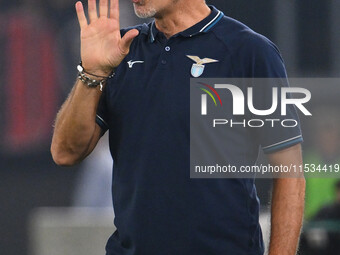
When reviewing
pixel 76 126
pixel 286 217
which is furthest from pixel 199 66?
pixel 286 217

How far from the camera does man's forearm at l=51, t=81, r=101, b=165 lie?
310cm

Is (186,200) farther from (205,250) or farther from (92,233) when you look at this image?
(92,233)

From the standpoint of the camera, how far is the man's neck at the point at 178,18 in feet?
10.5

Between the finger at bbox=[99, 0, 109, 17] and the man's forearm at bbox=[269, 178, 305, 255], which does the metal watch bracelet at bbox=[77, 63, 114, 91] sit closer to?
the finger at bbox=[99, 0, 109, 17]

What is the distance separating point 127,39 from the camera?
301 cm

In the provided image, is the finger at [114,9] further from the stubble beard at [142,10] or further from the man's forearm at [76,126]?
the man's forearm at [76,126]

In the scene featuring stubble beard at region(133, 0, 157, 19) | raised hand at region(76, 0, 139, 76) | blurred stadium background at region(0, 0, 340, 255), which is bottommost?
blurred stadium background at region(0, 0, 340, 255)

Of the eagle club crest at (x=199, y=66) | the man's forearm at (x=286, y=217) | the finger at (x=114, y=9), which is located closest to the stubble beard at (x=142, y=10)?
the finger at (x=114, y=9)

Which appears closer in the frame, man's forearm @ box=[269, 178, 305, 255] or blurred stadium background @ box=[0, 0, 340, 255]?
man's forearm @ box=[269, 178, 305, 255]

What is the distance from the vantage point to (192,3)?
10.6ft

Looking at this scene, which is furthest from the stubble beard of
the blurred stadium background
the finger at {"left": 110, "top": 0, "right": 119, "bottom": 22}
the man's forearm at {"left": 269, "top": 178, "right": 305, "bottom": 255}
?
the blurred stadium background

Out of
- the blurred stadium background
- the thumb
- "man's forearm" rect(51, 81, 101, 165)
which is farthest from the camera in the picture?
the blurred stadium background

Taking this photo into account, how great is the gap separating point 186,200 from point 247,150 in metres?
0.26

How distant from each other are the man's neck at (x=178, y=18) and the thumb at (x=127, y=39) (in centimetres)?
21
